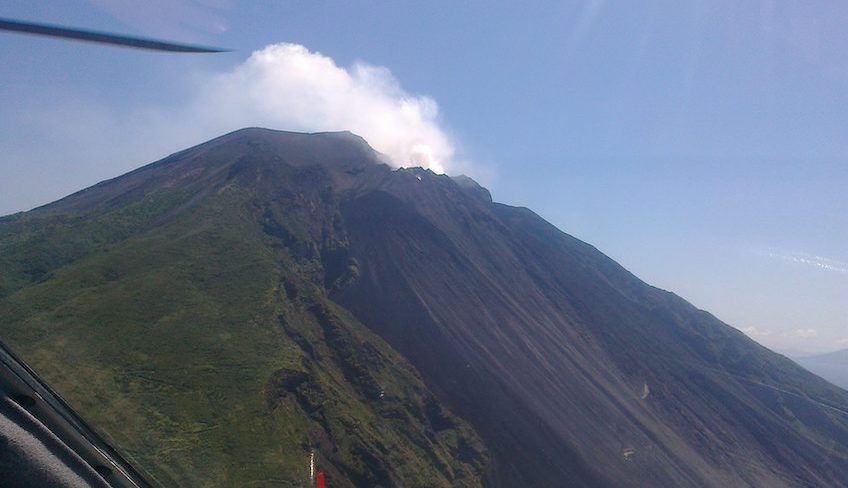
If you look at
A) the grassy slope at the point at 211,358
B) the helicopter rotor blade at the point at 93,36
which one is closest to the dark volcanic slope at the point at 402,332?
the grassy slope at the point at 211,358

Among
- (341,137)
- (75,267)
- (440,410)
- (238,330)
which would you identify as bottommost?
(440,410)

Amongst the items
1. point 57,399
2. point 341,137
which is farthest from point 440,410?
point 341,137

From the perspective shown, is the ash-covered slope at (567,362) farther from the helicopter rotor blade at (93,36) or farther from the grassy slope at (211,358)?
the helicopter rotor blade at (93,36)

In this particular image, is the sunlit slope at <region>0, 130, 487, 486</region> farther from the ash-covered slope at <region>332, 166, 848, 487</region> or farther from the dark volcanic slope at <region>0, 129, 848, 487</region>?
the ash-covered slope at <region>332, 166, 848, 487</region>

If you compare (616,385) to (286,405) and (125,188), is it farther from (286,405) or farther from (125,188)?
(125,188)

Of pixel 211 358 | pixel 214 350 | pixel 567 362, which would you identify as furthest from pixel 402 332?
Answer: pixel 211 358

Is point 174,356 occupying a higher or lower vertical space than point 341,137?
lower

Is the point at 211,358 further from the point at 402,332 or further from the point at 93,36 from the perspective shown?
the point at 93,36
